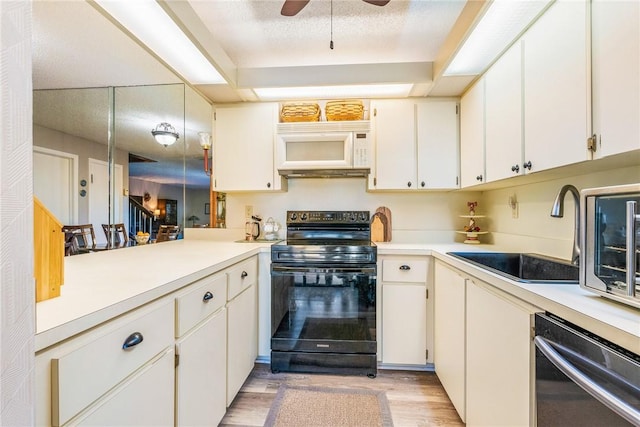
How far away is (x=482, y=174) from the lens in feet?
6.08

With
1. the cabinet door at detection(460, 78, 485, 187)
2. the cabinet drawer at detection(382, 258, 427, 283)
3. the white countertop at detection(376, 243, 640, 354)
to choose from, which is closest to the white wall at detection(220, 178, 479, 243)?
the cabinet door at detection(460, 78, 485, 187)

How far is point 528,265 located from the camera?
1.64 metres

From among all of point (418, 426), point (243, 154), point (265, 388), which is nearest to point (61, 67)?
point (243, 154)

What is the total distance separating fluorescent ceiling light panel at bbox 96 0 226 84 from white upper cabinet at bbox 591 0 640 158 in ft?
5.79

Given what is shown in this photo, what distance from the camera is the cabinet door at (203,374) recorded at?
42.2 inches

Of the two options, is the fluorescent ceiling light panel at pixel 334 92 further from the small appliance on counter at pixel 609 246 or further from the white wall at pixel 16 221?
the white wall at pixel 16 221

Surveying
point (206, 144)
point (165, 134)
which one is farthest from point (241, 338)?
point (165, 134)

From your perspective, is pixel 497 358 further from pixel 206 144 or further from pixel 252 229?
pixel 206 144

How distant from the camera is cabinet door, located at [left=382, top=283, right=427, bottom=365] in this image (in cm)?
196

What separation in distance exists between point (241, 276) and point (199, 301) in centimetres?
49

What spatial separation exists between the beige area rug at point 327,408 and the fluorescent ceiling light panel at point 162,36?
217 cm

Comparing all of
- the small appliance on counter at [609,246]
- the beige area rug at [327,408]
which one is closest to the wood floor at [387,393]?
the beige area rug at [327,408]

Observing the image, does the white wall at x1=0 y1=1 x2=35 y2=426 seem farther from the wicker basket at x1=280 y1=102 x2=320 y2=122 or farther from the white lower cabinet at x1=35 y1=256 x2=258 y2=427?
the wicker basket at x1=280 y1=102 x2=320 y2=122

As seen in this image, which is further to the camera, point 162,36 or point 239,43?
point 239,43
